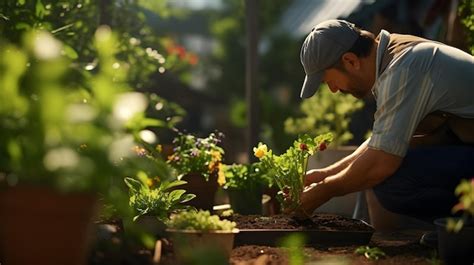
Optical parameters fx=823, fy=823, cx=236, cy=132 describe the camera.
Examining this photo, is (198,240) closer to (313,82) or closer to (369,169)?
(369,169)

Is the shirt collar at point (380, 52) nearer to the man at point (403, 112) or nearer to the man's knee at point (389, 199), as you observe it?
the man at point (403, 112)

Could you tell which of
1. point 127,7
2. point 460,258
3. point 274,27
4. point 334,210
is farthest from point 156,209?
point 274,27

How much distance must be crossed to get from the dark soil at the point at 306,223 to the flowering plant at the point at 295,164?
107 millimetres

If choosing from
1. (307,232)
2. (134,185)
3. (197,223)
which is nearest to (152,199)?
(134,185)

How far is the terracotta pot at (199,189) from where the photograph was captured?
187 inches

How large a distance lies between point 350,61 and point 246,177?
4.34ft

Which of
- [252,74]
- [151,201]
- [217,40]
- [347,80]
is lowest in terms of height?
[151,201]

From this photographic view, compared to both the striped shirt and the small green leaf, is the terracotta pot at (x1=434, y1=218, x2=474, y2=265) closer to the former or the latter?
the striped shirt

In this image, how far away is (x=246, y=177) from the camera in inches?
199

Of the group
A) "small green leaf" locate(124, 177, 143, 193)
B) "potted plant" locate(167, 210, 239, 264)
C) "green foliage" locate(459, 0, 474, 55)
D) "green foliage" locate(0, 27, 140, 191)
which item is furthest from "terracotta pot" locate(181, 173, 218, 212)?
"green foliage" locate(0, 27, 140, 191)

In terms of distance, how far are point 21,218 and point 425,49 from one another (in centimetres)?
221

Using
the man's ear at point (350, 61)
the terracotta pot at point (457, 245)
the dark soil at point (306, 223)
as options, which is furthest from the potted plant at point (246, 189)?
the terracotta pot at point (457, 245)

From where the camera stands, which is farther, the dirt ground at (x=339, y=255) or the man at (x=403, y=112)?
the man at (x=403, y=112)

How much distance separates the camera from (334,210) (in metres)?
5.51
